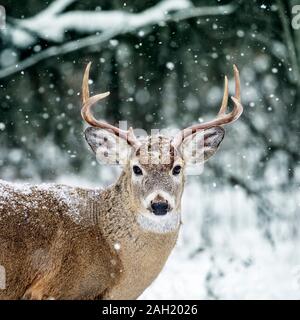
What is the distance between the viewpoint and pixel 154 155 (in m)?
5.68

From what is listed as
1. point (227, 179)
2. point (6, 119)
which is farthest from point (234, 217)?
point (6, 119)

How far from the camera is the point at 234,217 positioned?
32.0ft

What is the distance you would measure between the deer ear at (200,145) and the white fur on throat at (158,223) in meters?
0.41

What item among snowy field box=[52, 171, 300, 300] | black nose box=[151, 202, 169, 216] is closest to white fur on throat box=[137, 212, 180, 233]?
black nose box=[151, 202, 169, 216]

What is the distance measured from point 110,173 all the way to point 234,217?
4.34ft

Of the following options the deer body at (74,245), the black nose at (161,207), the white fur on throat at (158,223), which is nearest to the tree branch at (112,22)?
the deer body at (74,245)

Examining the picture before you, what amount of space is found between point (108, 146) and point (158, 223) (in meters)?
0.60

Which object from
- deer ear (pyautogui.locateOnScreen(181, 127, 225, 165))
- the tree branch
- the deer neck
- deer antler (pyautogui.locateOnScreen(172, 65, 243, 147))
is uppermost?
deer antler (pyautogui.locateOnScreen(172, 65, 243, 147))

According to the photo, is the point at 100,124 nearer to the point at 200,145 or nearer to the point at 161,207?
the point at 200,145

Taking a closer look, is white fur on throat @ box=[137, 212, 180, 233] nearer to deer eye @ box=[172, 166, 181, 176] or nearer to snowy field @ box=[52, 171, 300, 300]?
deer eye @ box=[172, 166, 181, 176]

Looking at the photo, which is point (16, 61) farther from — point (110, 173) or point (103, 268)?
point (103, 268)

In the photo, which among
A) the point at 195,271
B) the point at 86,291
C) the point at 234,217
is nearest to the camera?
the point at 86,291

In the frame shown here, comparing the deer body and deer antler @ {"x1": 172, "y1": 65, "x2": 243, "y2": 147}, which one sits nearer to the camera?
the deer body

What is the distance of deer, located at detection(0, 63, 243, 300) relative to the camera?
5.53 metres
